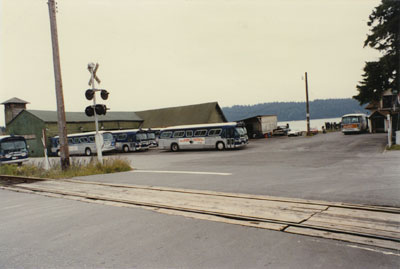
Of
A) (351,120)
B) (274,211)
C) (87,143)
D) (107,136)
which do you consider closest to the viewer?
(274,211)

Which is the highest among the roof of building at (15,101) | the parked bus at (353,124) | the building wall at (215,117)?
the roof of building at (15,101)

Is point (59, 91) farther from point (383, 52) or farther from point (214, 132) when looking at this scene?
point (383, 52)

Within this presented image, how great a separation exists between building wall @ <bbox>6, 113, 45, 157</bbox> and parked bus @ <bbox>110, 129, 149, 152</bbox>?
46.8 feet

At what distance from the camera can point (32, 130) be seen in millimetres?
42281

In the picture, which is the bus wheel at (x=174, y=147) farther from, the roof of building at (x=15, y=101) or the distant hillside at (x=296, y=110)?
the distant hillside at (x=296, y=110)

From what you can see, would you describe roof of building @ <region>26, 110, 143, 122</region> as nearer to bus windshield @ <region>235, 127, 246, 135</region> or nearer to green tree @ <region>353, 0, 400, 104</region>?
bus windshield @ <region>235, 127, 246, 135</region>

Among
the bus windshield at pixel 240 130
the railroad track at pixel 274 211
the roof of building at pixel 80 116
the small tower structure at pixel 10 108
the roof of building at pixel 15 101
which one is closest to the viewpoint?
the railroad track at pixel 274 211

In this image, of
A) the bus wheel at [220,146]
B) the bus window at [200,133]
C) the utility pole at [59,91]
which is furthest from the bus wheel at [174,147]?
the utility pole at [59,91]

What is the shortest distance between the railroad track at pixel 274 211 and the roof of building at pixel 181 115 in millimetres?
38035

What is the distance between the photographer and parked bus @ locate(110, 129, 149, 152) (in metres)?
33.3

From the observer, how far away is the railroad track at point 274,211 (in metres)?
3.87

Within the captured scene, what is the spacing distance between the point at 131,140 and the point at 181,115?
16.7 meters

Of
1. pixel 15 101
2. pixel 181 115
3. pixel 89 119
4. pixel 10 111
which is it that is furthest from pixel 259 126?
pixel 10 111

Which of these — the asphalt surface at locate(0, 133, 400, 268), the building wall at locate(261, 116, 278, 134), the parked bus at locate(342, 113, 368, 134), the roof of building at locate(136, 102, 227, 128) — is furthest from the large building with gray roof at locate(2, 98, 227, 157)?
the asphalt surface at locate(0, 133, 400, 268)
